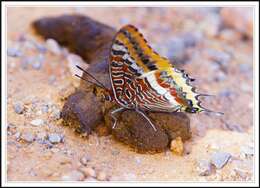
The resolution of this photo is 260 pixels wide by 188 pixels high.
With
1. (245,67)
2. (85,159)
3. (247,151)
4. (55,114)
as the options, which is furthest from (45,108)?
(245,67)

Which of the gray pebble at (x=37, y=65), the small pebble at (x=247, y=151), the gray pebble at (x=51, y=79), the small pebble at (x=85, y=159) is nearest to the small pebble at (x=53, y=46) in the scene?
the gray pebble at (x=37, y=65)

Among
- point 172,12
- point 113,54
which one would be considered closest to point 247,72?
point 172,12

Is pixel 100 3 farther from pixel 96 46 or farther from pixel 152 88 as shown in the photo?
pixel 152 88

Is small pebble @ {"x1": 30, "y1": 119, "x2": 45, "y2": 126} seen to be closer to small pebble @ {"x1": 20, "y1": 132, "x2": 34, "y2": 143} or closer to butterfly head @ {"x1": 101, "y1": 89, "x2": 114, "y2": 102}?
small pebble @ {"x1": 20, "y1": 132, "x2": 34, "y2": 143}

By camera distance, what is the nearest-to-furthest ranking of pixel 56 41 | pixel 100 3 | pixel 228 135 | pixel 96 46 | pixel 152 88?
pixel 152 88
pixel 228 135
pixel 96 46
pixel 56 41
pixel 100 3

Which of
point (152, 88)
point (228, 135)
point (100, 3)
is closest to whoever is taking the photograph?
point (152, 88)

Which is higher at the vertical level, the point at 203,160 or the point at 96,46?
the point at 96,46

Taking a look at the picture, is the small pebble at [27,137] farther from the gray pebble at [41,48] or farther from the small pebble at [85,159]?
the gray pebble at [41,48]

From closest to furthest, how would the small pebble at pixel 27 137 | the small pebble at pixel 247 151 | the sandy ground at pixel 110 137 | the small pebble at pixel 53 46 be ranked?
the sandy ground at pixel 110 137
the small pebble at pixel 27 137
the small pebble at pixel 247 151
the small pebble at pixel 53 46
